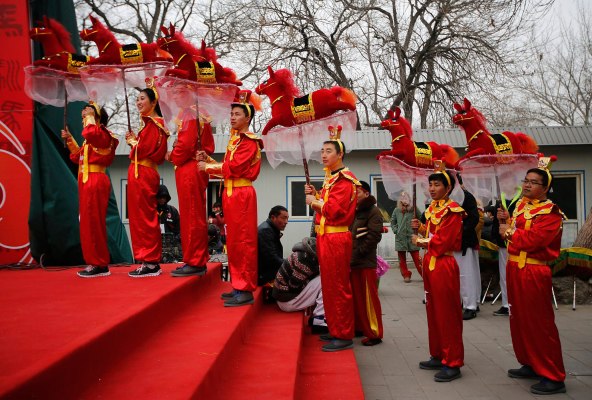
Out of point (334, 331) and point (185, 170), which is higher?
point (185, 170)

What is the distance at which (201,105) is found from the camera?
5.44m

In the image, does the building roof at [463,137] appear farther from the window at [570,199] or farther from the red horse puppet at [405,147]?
the red horse puppet at [405,147]

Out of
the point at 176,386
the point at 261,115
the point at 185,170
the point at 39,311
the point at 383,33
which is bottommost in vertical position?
the point at 176,386

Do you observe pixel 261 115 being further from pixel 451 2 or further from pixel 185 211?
pixel 185 211

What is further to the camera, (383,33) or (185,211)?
(383,33)

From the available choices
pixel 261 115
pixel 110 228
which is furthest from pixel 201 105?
pixel 261 115

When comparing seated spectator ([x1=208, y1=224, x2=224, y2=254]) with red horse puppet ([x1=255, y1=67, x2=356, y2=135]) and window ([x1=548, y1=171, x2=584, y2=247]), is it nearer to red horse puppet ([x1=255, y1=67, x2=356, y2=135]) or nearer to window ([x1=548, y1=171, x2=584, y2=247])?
red horse puppet ([x1=255, y1=67, x2=356, y2=135])

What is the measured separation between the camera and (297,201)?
14.0 meters

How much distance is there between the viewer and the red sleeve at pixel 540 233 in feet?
14.6

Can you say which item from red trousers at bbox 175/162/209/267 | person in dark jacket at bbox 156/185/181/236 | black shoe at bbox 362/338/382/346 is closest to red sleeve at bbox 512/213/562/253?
black shoe at bbox 362/338/382/346

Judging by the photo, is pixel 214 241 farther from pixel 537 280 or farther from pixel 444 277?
pixel 537 280

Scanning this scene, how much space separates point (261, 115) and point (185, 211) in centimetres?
1172

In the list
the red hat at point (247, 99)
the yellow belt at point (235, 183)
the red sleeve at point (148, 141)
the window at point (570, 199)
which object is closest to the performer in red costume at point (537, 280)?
the yellow belt at point (235, 183)

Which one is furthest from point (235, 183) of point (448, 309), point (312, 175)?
point (312, 175)
